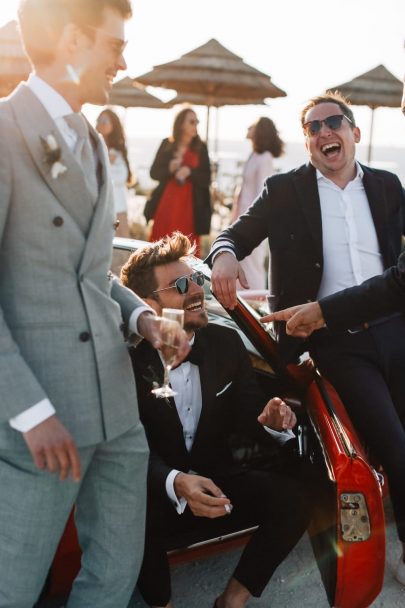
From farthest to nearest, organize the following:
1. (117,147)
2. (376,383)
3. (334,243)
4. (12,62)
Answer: (12,62), (117,147), (334,243), (376,383)

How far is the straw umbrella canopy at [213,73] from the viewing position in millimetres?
9961

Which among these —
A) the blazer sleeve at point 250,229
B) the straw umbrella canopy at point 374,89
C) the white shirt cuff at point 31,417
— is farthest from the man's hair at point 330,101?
the straw umbrella canopy at point 374,89

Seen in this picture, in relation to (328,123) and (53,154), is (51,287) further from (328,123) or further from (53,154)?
(328,123)

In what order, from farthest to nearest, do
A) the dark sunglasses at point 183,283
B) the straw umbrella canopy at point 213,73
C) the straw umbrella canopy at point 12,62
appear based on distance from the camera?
the straw umbrella canopy at point 213,73 < the straw umbrella canopy at point 12,62 < the dark sunglasses at point 183,283

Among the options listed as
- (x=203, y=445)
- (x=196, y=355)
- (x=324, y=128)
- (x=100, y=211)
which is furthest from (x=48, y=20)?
(x=324, y=128)

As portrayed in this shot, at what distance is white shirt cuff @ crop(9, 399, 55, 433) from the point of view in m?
1.55

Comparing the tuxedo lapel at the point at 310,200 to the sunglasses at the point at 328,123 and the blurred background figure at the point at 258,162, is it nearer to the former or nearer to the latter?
the sunglasses at the point at 328,123

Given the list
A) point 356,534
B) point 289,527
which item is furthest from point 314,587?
point 356,534

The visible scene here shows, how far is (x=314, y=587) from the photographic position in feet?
9.81

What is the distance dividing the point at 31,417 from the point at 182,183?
5.42m

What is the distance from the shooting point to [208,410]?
9.16 ft

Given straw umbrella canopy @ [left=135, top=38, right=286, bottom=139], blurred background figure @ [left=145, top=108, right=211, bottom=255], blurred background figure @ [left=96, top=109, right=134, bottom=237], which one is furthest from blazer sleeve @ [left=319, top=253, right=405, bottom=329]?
straw umbrella canopy @ [left=135, top=38, right=286, bottom=139]

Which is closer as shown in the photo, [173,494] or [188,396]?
[173,494]

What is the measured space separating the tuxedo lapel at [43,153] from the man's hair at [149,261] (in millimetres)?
1121
